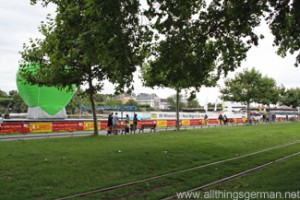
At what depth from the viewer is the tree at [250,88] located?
54531 mm

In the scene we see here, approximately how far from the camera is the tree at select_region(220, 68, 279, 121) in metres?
54.5

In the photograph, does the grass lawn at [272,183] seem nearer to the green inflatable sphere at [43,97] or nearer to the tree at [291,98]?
the green inflatable sphere at [43,97]

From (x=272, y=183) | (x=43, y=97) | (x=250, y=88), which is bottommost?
(x=272, y=183)

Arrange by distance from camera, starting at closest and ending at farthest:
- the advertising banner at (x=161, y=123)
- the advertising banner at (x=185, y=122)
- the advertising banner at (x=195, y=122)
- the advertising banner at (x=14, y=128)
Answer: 1. the advertising banner at (x=14, y=128)
2. the advertising banner at (x=161, y=123)
3. the advertising banner at (x=185, y=122)
4. the advertising banner at (x=195, y=122)

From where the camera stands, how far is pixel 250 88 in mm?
54406

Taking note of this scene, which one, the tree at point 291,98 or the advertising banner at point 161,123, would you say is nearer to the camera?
the advertising banner at point 161,123

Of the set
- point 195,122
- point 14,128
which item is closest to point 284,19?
point 14,128

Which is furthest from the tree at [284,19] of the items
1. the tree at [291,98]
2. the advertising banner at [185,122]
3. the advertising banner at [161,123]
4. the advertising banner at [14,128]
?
the tree at [291,98]

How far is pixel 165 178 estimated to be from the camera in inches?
435

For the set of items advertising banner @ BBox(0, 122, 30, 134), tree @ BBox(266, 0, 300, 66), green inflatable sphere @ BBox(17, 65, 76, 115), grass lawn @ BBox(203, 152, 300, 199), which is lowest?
grass lawn @ BBox(203, 152, 300, 199)

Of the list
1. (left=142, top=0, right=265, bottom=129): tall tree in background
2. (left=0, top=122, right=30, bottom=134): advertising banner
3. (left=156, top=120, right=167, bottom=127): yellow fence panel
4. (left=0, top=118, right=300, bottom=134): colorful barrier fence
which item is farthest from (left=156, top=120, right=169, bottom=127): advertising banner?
(left=142, top=0, right=265, bottom=129): tall tree in background

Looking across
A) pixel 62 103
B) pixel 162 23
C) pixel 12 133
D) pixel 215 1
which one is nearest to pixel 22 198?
pixel 162 23

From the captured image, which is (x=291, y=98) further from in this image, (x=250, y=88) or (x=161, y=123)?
(x=161, y=123)

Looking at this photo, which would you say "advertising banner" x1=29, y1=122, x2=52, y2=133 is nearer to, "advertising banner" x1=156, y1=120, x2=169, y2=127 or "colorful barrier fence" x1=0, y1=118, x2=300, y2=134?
"colorful barrier fence" x1=0, y1=118, x2=300, y2=134
